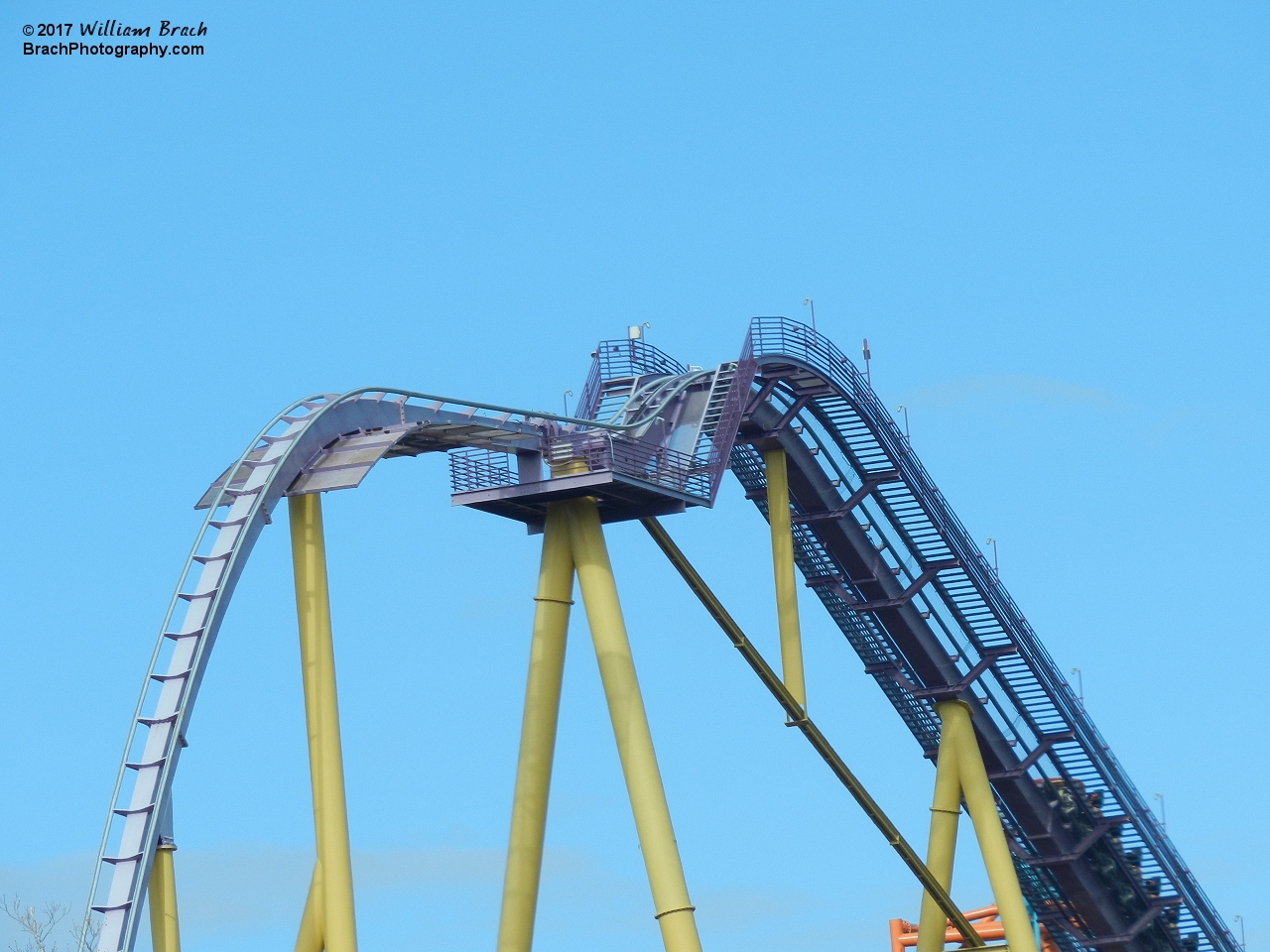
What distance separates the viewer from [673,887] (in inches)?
1417

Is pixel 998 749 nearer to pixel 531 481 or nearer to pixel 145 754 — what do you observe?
pixel 531 481

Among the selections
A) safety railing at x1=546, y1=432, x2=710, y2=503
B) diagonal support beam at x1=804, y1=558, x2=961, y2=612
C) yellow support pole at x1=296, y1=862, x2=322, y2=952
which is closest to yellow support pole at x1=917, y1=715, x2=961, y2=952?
diagonal support beam at x1=804, y1=558, x2=961, y2=612

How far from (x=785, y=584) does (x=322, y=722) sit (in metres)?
14.0

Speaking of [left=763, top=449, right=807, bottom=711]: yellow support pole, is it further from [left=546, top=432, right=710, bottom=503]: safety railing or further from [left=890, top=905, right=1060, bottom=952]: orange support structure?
[left=890, top=905, right=1060, bottom=952]: orange support structure

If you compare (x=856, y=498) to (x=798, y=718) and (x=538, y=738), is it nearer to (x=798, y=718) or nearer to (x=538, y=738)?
(x=798, y=718)

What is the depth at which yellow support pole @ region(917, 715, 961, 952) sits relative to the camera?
4747 centimetres

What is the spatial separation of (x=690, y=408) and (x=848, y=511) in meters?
6.49

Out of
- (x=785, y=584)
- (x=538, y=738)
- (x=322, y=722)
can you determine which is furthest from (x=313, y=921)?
(x=785, y=584)

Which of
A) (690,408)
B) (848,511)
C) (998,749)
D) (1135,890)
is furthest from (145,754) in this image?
(1135,890)

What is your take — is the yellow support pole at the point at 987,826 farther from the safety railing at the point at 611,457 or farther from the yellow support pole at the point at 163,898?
the yellow support pole at the point at 163,898

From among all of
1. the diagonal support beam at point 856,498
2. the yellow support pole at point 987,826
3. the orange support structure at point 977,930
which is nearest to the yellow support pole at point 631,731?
the diagonal support beam at point 856,498

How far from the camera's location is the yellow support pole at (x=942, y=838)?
156ft

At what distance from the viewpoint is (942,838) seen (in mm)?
47844

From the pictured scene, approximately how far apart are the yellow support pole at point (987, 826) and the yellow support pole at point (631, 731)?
11813 millimetres
